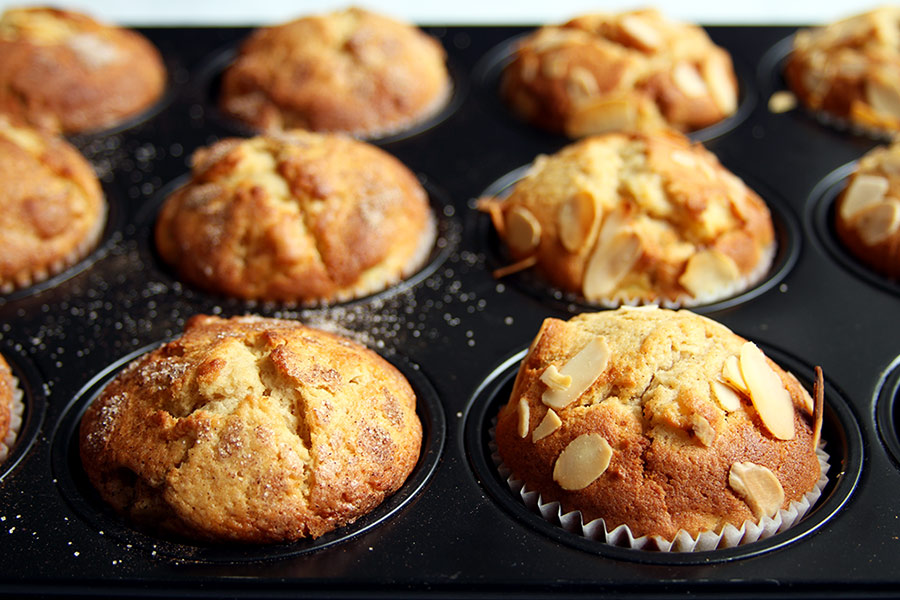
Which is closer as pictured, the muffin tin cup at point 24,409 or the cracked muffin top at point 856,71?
the muffin tin cup at point 24,409

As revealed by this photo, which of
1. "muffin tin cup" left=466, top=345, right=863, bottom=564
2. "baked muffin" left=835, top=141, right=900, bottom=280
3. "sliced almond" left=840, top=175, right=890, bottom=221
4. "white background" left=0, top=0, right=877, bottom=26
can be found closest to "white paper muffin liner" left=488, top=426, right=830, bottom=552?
"muffin tin cup" left=466, top=345, right=863, bottom=564

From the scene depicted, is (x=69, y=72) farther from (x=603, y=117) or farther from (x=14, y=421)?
(x=603, y=117)

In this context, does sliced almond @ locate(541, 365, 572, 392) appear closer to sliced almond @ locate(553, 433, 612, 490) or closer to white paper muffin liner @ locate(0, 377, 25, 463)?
sliced almond @ locate(553, 433, 612, 490)

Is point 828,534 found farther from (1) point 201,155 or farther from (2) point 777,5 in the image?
(2) point 777,5

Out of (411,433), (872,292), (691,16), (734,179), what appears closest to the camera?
(411,433)

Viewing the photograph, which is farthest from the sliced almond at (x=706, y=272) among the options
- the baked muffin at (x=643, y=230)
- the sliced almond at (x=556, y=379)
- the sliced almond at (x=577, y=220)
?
the sliced almond at (x=556, y=379)

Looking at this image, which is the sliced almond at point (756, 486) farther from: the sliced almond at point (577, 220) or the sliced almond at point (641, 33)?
the sliced almond at point (641, 33)

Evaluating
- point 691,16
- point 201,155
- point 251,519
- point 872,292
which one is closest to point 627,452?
point 251,519

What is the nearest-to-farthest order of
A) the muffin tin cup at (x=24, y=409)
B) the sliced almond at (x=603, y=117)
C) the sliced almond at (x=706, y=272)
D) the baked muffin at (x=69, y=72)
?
the muffin tin cup at (x=24, y=409), the sliced almond at (x=706, y=272), the sliced almond at (x=603, y=117), the baked muffin at (x=69, y=72)

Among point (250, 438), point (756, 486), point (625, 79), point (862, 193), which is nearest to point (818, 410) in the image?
point (756, 486)
